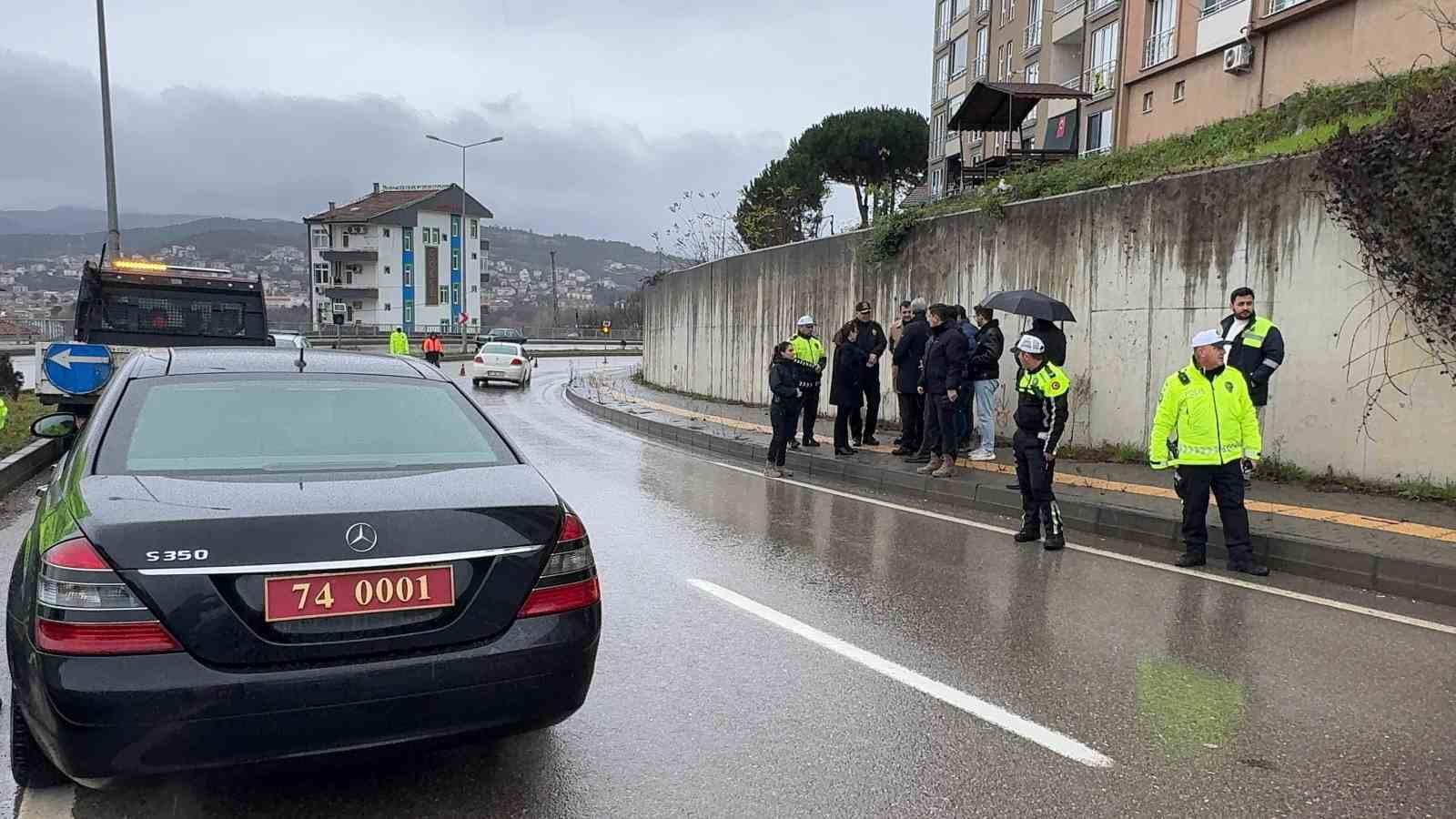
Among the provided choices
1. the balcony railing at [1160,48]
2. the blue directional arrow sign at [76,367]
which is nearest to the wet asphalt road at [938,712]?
the blue directional arrow sign at [76,367]

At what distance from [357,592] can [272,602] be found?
22 centimetres

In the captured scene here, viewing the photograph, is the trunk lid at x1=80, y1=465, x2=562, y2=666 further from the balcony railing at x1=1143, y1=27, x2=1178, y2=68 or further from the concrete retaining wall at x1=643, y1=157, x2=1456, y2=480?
the balcony railing at x1=1143, y1=27, x2=1178, y2=68

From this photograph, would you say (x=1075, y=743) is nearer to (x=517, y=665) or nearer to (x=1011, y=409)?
(x=517, y=665)

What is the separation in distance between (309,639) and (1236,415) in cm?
601

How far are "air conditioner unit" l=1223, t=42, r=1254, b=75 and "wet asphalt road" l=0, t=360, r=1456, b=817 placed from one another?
2454 centimetres

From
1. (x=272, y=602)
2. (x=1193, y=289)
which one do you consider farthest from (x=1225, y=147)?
(x=272, y=602)

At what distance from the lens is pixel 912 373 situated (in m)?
11.1

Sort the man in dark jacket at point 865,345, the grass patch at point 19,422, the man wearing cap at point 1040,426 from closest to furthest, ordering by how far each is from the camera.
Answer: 1. the man wearing cap at point 1040,426
2. the grass patch at point 19,422
3. the man in dark jacket at point 865,345

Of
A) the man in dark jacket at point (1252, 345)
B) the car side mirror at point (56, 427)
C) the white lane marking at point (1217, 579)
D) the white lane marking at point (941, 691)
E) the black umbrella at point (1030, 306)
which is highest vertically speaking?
the black umbrella at point (1030, 306)

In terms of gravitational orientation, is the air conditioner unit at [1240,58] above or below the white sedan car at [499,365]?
above

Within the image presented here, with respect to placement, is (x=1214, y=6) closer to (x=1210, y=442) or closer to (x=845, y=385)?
(x=845, y=385)

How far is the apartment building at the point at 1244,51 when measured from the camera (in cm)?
2111

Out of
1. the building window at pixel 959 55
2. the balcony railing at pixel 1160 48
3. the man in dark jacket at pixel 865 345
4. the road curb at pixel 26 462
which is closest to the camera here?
the road curb at pixel 26 462

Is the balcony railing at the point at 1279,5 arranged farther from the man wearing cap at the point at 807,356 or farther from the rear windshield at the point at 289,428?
the rear windshield at the point at 289,428
